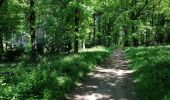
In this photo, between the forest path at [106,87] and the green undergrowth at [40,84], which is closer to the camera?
the green undergrowth at [40,84]

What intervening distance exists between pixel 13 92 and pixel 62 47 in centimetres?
3493

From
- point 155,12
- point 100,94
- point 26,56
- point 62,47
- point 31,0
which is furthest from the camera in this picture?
point 155,12

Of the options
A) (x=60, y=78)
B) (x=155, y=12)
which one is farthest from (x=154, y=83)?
(x=155, y=12)

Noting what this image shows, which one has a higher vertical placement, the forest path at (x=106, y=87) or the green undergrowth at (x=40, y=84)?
the green undergrowth at (x=40, y=84)

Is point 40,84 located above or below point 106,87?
above

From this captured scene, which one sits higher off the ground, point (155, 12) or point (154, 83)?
point (155, 12)

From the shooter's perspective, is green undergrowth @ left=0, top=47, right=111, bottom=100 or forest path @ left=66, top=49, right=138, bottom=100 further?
forest path @ left=66, top=49, right=138, bottom=100

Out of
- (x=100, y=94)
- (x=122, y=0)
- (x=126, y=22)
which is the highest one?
(x=122, y=0)

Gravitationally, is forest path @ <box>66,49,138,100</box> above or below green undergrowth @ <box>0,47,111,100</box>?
below

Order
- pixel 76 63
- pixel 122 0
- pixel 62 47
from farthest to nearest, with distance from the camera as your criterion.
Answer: pixel 122 0 < pixel 62 47 < pixel 76 63

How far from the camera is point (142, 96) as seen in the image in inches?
487

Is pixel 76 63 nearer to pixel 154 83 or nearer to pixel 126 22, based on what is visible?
pixel 154 83

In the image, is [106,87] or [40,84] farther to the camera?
[106,87]

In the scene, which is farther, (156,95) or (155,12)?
(155,12)
